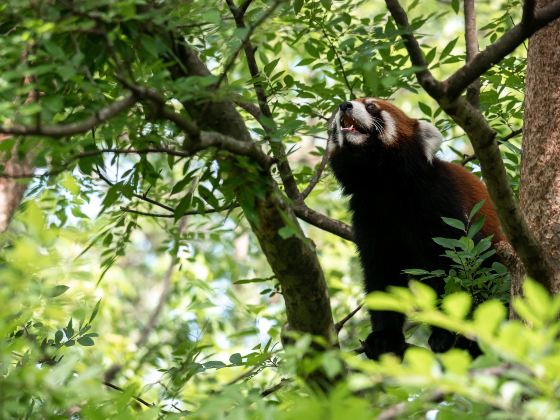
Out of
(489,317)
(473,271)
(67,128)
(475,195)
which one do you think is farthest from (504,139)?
(489,317)

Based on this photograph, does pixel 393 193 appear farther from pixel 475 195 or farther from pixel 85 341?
pixel 85 341

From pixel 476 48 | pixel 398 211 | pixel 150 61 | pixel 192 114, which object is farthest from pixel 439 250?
pixel 150 61

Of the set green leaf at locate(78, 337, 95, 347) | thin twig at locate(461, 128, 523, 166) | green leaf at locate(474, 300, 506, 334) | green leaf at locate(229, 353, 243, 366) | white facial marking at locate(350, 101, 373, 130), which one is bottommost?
green leaf at locate(229, 353, 243, 366)

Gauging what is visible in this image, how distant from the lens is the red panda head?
512 cm

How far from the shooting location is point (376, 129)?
528 cm

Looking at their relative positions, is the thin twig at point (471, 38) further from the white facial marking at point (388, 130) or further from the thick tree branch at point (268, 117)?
the white facial marking at point (388, 130)

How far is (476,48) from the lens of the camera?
4121mm

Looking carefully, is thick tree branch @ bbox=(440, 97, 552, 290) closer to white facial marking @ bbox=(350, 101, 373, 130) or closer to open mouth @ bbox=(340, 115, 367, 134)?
white facial marking @ bbox=(350, 101, 373, 130)

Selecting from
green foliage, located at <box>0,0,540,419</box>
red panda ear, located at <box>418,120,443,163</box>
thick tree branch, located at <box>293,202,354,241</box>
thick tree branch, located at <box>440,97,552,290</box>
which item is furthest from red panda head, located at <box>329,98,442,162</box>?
thick tree branch, located at <box>440,97,552,290</box>

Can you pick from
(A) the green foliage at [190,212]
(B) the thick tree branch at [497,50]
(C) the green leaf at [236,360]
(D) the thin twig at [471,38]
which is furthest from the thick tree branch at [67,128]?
(D) the thin twig at [471,38]

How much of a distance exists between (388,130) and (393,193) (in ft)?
1.43

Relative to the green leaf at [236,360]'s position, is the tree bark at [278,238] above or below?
above

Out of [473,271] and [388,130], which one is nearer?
[473,271]

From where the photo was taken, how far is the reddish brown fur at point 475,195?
5.06 meters
